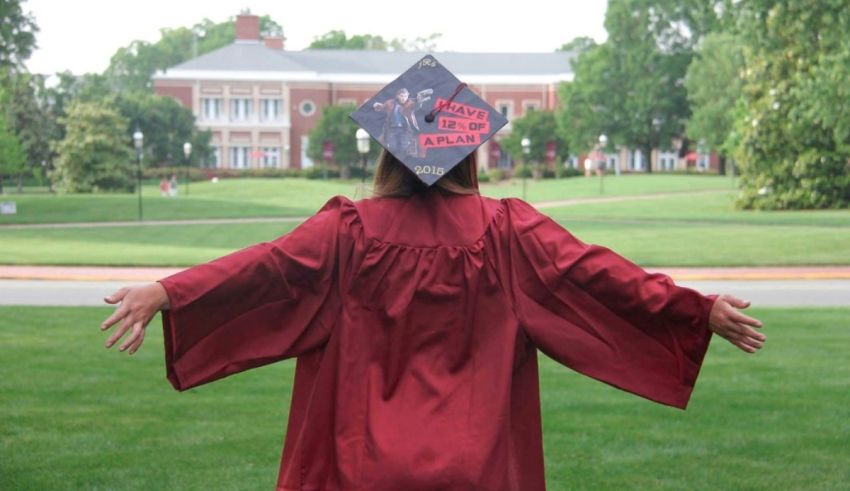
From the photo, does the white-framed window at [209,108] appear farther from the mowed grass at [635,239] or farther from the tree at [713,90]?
the mowed grass at [635,239]

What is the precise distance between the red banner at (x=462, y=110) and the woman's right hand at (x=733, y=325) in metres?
0.98

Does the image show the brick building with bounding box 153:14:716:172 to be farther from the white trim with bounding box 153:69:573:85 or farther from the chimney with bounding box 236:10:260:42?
the chimney with bounding box 236:10:260:42

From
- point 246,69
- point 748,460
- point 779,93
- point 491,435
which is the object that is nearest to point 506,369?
point 491,435

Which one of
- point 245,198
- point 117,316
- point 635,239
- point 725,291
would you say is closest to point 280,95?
point 245,198

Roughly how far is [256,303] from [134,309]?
18.5 inches

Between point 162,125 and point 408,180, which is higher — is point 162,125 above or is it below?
above

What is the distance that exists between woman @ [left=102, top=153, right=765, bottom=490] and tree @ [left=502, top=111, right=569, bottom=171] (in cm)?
8816

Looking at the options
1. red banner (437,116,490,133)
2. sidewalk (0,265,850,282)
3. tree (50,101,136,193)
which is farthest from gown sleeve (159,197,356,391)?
tree (50,101,136,193)

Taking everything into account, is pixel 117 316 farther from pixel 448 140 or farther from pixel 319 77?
pixel 319 77

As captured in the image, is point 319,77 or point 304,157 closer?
point 319,77

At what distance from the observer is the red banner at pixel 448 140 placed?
4.43 m

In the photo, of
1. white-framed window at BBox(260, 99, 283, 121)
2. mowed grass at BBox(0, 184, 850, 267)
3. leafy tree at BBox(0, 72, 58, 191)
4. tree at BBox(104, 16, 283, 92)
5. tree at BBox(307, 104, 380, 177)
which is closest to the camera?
mowed grass at BBox(0, 184, 850, 267)

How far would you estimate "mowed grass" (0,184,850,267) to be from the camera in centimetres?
2717

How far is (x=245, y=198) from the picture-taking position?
64062 mm
